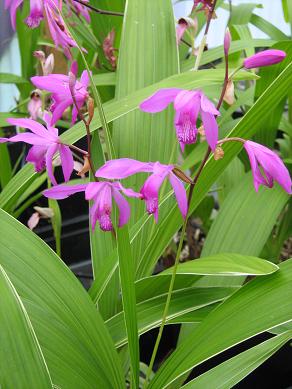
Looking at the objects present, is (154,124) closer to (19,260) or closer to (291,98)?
(19,260)

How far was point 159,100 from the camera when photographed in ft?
1.26

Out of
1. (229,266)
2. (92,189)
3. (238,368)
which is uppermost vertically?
(92,189)

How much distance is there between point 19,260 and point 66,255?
75 centimetres

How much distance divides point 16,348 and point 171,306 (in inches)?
9.4

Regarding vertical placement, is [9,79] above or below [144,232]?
above

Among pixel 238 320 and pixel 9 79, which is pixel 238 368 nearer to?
pixel 238 320

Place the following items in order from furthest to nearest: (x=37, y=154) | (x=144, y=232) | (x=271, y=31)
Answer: (x=271, y=31) → (x=144, y=232) → (x=37, y=154)

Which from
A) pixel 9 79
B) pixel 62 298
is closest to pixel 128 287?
pixel 62 298

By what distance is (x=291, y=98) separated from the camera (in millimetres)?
947

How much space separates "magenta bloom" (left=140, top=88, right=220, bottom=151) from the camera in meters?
0.38

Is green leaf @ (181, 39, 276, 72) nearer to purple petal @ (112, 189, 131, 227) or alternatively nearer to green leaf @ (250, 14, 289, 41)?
green leaf @ (250, 14, 289, 41)

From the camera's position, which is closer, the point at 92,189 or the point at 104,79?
the point at 92,189

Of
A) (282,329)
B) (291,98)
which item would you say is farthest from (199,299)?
(291,98)

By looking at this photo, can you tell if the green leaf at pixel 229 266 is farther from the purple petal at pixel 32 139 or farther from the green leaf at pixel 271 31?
the green leaf at pixel 271 31
